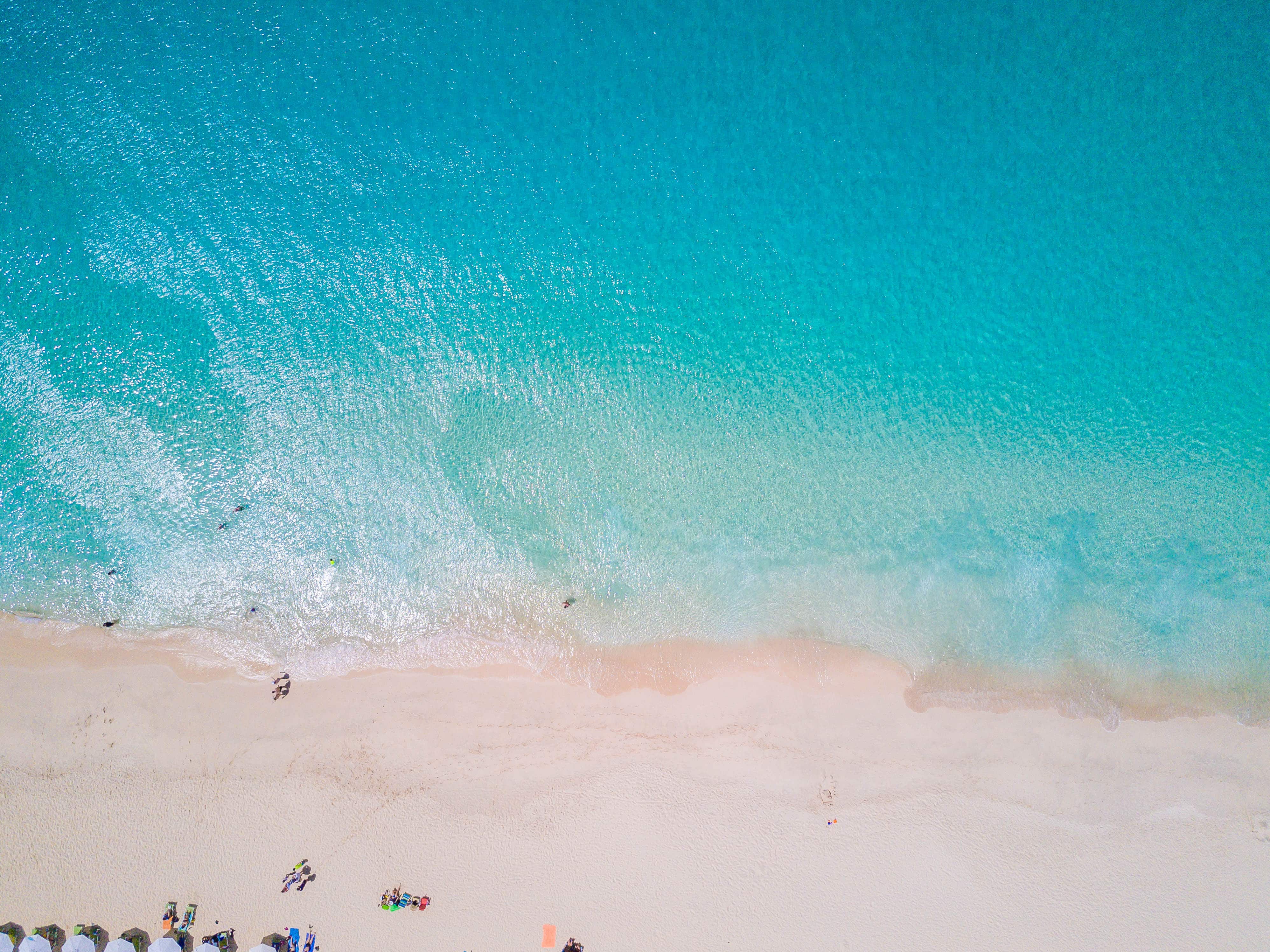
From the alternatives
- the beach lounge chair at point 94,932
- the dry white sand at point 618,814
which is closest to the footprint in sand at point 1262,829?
the dry white sand at point 618,814

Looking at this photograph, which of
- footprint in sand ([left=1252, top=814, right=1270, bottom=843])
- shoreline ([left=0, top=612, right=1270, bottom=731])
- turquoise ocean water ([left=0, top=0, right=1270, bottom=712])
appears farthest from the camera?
turquoise ocean water ([left=0, top=0, right=1270, bottom=712])

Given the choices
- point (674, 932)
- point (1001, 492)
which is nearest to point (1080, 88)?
point (1001, 492)

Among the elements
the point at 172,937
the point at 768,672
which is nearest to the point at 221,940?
the point at 172,937

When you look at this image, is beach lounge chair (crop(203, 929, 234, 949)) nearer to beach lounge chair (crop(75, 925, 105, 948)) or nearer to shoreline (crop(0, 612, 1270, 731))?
beach lounge chair (crop(75, 925, 105, 948))

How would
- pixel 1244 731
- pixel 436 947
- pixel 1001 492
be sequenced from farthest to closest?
pixel 1001 492, pixel 1244 731, pixel 436 947

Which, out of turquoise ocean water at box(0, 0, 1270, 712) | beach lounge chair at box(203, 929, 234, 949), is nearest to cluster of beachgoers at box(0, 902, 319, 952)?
beach lounge chair at box(203, 929, 234, 949)

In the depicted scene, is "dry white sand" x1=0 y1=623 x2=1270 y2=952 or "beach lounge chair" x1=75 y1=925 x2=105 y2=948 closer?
"beach lounge chair" x1=75 y1=925 x2=105 y2=948

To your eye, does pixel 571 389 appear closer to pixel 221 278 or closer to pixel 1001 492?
pixel 221 278

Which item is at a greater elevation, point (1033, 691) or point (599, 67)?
point (599, 67)
